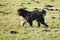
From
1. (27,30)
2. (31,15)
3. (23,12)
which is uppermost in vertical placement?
(23,12)

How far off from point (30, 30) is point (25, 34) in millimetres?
638

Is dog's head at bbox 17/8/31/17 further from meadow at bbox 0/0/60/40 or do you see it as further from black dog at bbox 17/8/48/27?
meadow at bbox 0/0/60/40

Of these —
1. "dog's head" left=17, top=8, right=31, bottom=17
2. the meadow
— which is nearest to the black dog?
"dog's head" left=17, top=8, right=31, bottom=17

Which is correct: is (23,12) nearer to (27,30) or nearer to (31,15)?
(31,15)

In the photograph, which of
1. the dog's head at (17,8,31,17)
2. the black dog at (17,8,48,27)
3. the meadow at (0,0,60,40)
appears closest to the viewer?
the meadow at (0,0,60,40)

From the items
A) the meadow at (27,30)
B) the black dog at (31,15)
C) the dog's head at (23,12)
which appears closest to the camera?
the meadow at (27,30)

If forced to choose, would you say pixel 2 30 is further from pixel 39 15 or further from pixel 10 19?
pixel 10 19

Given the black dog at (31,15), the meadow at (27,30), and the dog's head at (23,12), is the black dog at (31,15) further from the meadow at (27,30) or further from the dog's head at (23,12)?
the meadow at (27,30)

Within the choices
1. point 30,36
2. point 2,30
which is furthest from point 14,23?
point 30,36

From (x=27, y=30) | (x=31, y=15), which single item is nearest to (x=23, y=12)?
(x=31, y=15)

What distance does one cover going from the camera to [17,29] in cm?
1216

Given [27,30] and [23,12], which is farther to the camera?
[23,12]

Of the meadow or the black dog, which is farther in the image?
the black dog

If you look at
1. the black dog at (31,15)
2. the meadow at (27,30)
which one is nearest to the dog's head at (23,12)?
the black dog at (31,15)
